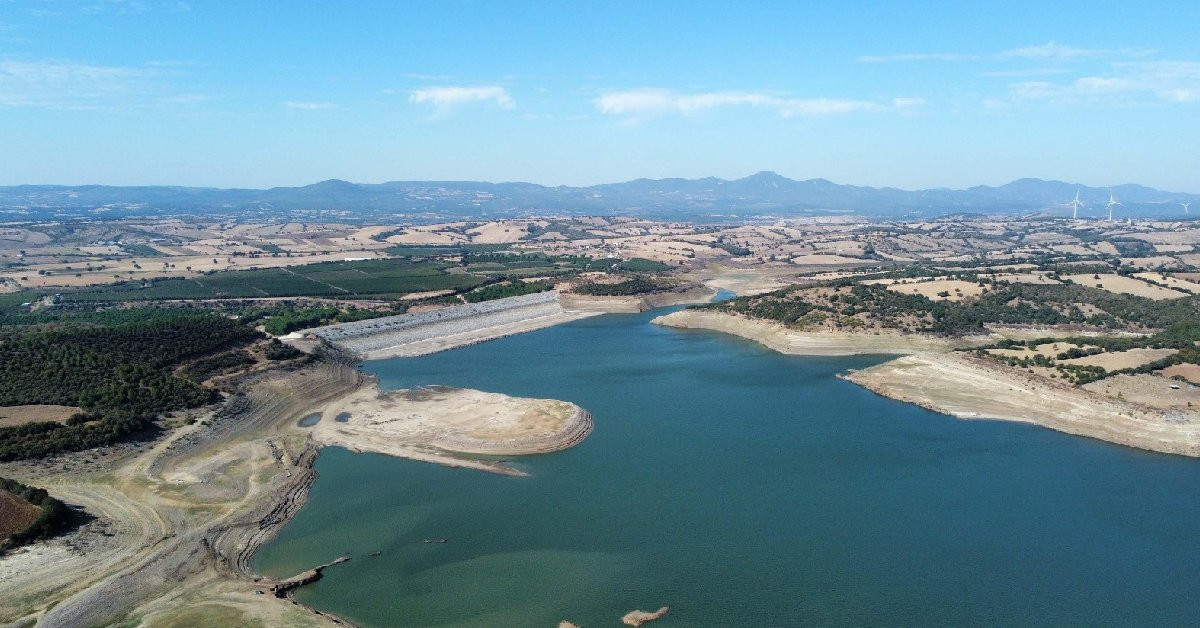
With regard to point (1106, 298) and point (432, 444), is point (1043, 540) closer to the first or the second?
point (432, 444)

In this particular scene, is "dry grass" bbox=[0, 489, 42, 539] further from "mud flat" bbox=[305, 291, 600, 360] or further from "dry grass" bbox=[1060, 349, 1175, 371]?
"dry grass" bbox=[1060, 349, 1175, 371]

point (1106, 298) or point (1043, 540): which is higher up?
Result: point (1106, 298)

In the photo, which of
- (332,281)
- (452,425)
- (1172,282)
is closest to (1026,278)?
(1172,282)

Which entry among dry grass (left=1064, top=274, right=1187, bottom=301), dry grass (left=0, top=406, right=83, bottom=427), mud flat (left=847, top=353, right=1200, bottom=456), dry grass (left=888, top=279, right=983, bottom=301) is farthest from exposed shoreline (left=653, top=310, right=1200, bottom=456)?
dry grass (left=0, top=406, right=83, bottom=427)

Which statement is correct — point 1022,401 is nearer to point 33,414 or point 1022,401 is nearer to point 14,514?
point 14,514

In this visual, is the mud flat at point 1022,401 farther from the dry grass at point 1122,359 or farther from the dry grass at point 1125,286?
the dry grass at point 1125,286

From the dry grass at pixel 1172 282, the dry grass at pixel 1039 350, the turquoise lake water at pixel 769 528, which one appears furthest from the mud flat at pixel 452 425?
the dry grass at pixel 1172 282

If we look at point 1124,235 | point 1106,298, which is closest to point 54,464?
point 1106,298
